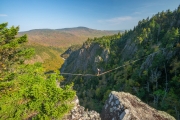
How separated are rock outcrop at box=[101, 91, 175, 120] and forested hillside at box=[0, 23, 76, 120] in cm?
368

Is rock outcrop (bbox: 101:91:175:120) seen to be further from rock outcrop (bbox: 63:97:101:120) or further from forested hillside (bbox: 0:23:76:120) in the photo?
forested hillside (bbox: 0:23:76:120)

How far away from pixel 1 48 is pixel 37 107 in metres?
6.27

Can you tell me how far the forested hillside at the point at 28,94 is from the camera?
39.7 ft

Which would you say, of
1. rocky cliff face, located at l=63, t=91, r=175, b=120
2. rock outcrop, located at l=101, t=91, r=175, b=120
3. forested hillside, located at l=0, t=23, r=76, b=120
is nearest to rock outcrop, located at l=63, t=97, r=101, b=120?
rocky cliff face, located at l=63, t=91, r=175, b=120

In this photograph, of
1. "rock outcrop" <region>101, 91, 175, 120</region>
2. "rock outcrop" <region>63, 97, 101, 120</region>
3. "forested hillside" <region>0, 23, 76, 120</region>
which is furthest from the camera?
"rock outcrop" <region>63, 97, 101, 120</region>

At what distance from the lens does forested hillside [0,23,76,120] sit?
12.1 m

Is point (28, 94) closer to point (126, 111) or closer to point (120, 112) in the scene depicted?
point (120, 112)

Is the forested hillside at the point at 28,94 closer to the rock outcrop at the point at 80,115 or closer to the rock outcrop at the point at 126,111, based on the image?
the rock outcrop at the point at 80,115

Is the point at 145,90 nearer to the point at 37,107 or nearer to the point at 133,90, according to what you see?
the point at 133,90

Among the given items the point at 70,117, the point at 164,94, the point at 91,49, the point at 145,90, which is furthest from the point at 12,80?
the point at 91,49

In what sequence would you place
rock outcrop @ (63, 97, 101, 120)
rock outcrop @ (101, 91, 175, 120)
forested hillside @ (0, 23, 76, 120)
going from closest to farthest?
forested hillside @ (0, 23, 76, 120)
rock outcrop @ (101, 91, 175, 120)
rock outcrop @ (63, 97, 101, 120)

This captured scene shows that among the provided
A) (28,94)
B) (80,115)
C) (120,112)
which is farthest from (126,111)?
(28,94)

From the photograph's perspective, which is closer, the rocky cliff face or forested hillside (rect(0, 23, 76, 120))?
forested hillside (rect(0, 23, 76, 120))

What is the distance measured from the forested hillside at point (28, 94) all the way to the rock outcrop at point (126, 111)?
3.68 m
